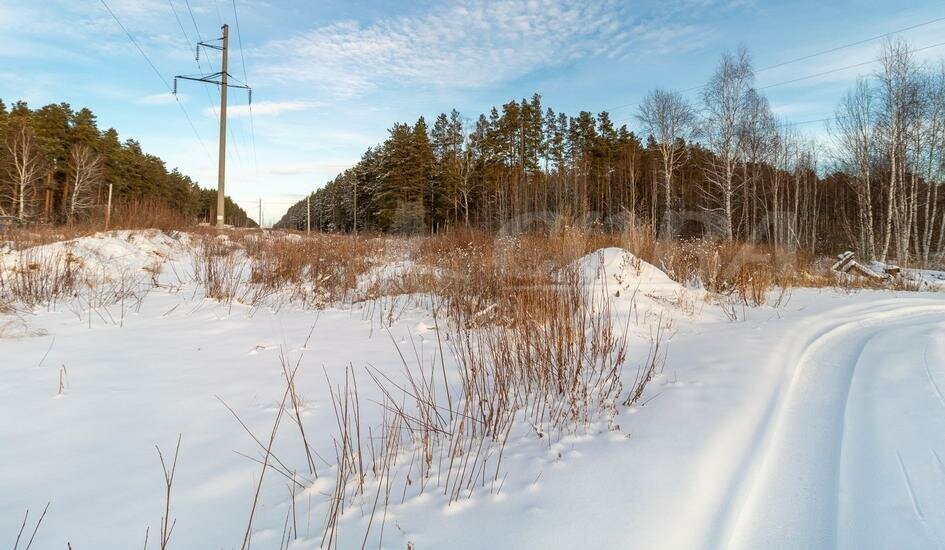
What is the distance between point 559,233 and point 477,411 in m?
4.10

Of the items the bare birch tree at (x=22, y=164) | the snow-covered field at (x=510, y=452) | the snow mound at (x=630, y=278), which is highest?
the bare birch tree at (x=22, y=164)

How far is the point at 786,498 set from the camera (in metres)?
1.46

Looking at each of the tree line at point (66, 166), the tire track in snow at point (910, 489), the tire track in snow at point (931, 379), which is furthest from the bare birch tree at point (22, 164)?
the tire track in snow at point (931, 379)

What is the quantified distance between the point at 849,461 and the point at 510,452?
4.24ft

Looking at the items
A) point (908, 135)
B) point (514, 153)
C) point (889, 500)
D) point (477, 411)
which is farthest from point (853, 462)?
point (514, 153)

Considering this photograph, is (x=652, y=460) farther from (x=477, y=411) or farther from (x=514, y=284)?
(x=514, y=284)

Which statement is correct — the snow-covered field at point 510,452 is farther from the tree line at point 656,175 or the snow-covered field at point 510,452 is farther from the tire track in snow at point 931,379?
the tree line at point 656,175

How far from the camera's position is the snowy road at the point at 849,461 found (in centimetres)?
130

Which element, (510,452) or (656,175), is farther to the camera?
(656,175)

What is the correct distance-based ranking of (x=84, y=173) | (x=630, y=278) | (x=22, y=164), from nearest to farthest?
(x=630, y=278)
(x=22, y=164)
(x=84, y=173)

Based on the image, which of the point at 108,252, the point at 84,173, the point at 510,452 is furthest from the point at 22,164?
the point at 510,452

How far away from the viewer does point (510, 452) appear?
1.81 m

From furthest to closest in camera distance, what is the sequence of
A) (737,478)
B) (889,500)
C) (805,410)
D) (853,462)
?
(805,410) → (853,462) → (737,478) → (889,500)

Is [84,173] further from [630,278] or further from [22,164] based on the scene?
[630,278]
